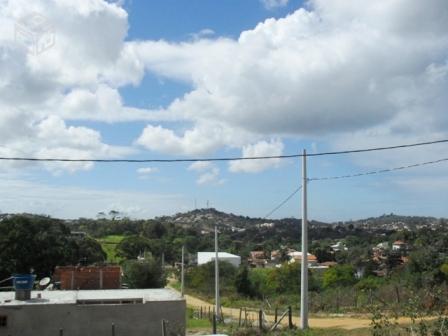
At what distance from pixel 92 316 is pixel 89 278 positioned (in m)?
13.3

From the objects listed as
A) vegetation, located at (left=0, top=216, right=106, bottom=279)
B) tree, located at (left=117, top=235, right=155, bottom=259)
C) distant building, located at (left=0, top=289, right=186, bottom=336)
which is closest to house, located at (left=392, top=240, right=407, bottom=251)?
tree, located at (left=117, top=235, right=155, bottom=259)

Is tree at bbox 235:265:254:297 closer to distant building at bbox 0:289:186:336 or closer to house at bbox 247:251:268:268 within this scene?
house at bbox 247:251:268:268

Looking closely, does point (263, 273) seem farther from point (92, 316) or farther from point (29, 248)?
point (92, 316)

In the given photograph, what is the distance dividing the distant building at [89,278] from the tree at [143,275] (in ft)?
72.5

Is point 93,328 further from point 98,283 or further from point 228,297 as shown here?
point 228,297

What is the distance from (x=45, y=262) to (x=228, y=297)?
57.4 feet

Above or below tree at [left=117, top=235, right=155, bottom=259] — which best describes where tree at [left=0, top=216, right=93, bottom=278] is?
above

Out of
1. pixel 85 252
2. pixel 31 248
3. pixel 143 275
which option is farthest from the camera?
pixel 85 252

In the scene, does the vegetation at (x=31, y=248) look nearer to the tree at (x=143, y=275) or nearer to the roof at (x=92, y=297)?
the tree at (x=143, y=275)

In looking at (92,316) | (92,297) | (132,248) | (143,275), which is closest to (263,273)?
(143,275)

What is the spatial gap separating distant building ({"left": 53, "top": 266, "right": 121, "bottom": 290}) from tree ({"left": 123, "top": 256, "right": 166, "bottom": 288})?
22.1m

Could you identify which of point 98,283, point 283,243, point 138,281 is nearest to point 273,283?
point 138,281

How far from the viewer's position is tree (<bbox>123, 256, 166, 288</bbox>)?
55.1 metres

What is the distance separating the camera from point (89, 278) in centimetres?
3297
